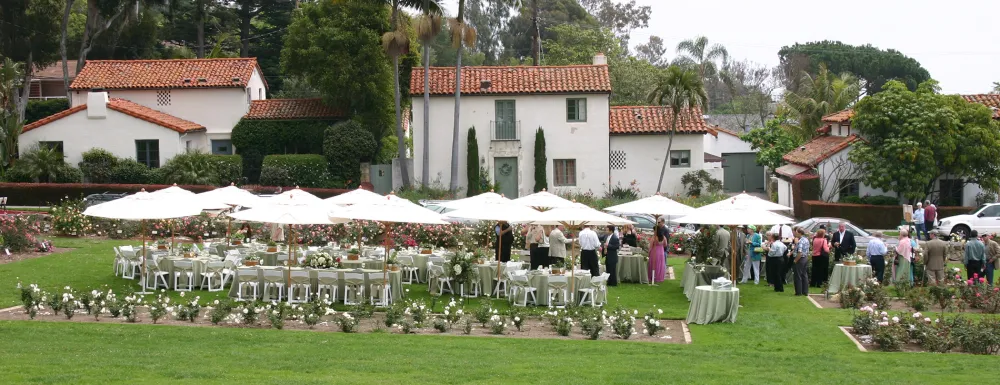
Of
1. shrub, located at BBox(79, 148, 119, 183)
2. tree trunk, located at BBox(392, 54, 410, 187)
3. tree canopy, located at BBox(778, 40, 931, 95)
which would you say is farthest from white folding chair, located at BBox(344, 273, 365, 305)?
tree canopy, located at BBox(778, 40, 931, 95)

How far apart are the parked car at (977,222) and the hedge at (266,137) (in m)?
27.8

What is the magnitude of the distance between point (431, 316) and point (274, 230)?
11.7 metres

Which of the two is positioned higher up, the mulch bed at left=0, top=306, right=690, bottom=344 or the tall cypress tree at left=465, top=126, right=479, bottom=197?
the tall cypress tree at left=465, top=126, right=479, bottom=197

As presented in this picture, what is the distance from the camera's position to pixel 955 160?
40406 mm

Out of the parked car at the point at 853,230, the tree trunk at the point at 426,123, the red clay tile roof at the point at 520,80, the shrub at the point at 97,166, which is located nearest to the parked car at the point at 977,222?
the parked car at the point at 853,230

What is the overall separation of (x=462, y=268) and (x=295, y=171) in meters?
26.2

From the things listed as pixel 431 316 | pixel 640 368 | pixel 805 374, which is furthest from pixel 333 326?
pixel 805 374

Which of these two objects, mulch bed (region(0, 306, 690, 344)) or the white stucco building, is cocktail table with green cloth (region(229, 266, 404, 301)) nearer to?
mulch bed (region(0, 306, 690, 344))

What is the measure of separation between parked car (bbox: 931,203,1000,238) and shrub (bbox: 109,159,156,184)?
3273 centimetres

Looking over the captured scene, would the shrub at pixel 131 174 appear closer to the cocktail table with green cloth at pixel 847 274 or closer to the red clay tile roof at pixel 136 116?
Result: the red clay tile roof at pixel 136 116

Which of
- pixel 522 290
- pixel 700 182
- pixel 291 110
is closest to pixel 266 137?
pixel 291 110

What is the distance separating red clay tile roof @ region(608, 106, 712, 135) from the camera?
48.0m

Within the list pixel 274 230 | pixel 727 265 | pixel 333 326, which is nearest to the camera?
pixel 333 326

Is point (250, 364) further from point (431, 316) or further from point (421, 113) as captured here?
point (421, 113)
